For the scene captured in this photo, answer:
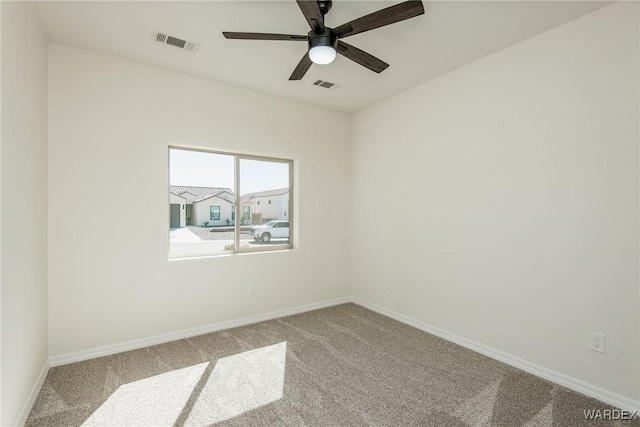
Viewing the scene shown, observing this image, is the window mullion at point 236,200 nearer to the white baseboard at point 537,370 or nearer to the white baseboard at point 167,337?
the white baseboard at point 167,337

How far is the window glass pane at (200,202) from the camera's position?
3.25m

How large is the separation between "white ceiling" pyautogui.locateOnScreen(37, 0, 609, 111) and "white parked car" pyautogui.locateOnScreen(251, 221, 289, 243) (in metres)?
1.69

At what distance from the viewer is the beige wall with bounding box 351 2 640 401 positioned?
2.11 metres

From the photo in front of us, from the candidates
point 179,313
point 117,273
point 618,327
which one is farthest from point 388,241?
point 117,273

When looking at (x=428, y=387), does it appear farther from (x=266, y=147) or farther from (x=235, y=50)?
(x=235, y=50)

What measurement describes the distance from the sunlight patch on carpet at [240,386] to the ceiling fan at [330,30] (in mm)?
2379

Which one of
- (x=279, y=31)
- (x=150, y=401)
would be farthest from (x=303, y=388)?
(x=279, y=31)

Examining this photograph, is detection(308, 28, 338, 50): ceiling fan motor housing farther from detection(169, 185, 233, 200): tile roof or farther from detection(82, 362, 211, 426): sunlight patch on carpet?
detection(82, 362, 211, 426): sunlight patch on carpet

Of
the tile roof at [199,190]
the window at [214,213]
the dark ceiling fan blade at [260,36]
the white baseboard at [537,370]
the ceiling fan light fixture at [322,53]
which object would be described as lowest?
the white baseboard at [537,370]

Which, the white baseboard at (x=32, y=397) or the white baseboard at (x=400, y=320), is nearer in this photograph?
the white baseboard at (x=32, y=397)

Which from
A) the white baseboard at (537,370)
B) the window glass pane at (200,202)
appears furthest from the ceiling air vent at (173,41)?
the white baseboard at (537,370)

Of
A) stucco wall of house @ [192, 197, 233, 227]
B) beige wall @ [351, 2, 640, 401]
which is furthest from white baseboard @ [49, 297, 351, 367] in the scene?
beige wall @ [351, 2, 640, 401]

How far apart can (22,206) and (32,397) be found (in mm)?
1281

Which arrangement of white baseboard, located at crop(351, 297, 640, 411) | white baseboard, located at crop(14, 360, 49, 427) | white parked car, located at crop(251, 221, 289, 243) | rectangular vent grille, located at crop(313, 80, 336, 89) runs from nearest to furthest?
white baseboard, located at crop(14, 360, 49, 427), white baseboard, located at crop(351, 297, 640, 411), rectangular vent grille, located at crop(313, 80, 336, 89), white parked car, located at crop(251, 221, 289, 243)
